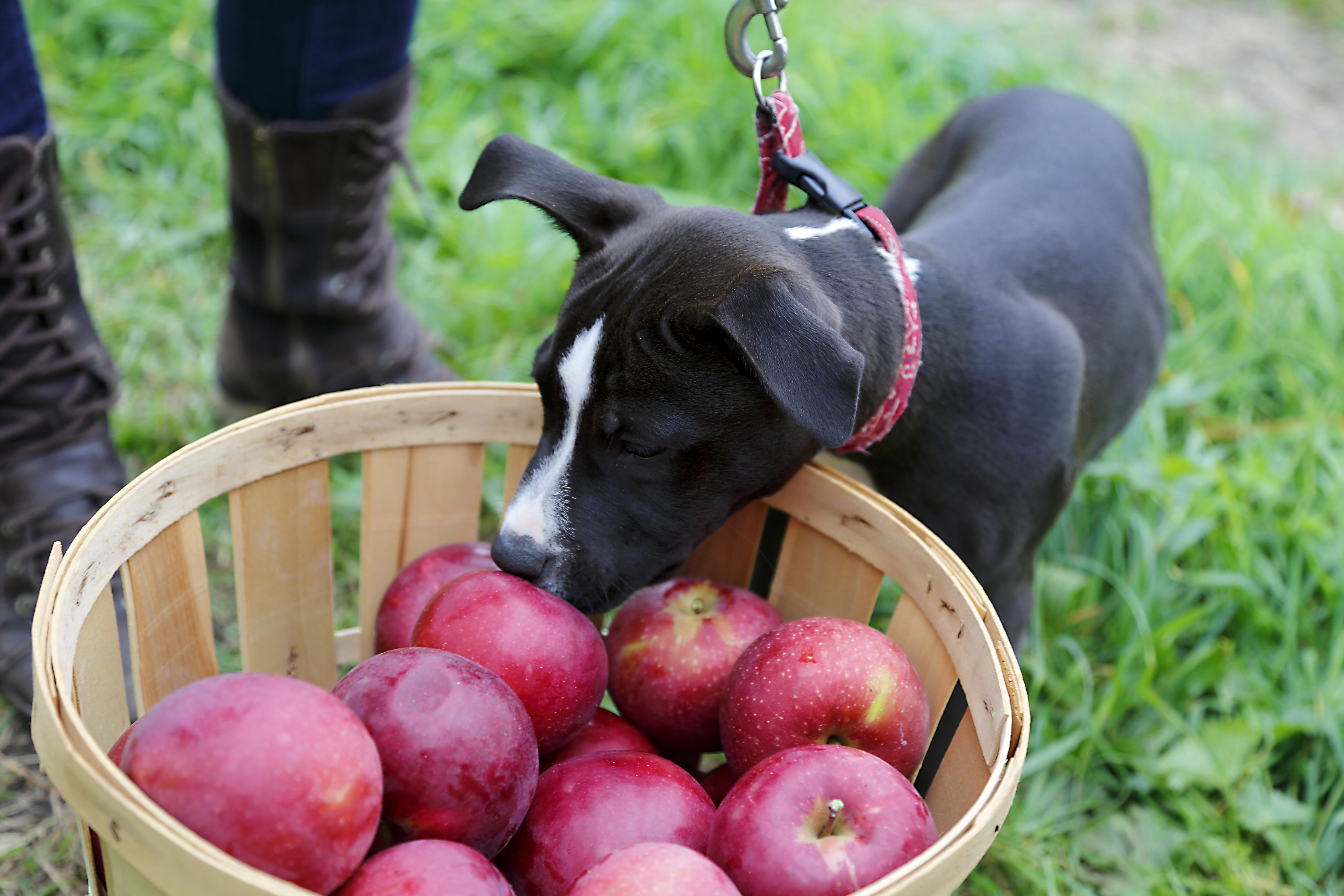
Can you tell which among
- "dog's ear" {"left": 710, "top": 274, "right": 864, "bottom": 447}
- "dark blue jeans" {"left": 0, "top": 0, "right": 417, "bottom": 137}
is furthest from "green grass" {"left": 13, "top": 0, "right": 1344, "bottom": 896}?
"dog's ear" {"left": 710, "top": 274, "right": 864, "bottom": 447}

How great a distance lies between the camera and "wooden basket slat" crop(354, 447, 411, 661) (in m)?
2.04

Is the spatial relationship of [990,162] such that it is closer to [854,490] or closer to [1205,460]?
[1205,460]

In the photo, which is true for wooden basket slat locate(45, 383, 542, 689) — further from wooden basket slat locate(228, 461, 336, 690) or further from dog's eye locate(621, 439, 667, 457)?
dog's eye locate(621, 439, 667, 457)

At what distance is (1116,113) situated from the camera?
15.3 ft

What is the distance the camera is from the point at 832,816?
56.7 inches

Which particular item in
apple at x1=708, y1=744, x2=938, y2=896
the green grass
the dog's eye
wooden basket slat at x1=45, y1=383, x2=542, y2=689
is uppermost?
the dog's eye

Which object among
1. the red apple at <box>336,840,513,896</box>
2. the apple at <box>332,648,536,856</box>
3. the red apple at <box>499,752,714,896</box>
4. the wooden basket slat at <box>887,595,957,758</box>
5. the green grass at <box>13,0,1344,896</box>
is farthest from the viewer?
the green grass at <box>13,0,1344,896</box>

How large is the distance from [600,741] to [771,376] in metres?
0.67

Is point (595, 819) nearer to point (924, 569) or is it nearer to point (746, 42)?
point (924, 569)

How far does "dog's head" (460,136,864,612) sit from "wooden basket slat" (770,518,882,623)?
16 centimetres

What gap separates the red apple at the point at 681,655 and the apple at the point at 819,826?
0.32m

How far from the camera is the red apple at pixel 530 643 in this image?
165 cm

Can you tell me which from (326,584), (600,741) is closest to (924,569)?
(600,741)

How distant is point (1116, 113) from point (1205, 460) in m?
2.08
